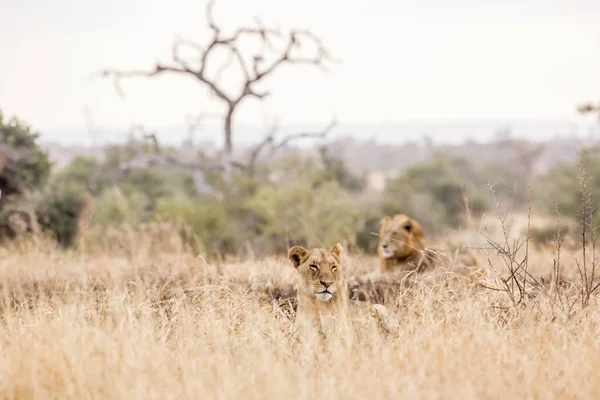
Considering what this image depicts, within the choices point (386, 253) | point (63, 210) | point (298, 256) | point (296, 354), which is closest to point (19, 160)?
point (63, 210)

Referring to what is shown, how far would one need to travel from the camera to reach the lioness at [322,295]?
5.42 m

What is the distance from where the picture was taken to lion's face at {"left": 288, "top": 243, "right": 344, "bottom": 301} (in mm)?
5426

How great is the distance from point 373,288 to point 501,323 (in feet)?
5.72

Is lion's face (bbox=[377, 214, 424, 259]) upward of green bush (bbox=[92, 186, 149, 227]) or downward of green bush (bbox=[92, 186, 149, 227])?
upward

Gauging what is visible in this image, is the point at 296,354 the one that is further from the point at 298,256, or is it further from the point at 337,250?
the point at 337,250

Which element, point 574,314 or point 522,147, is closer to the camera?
point 574,314

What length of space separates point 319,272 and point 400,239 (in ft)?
8.70

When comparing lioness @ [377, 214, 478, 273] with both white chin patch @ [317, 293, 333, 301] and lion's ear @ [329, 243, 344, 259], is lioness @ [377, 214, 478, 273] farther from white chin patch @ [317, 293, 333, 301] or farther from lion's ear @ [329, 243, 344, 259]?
white chin patch @ [317, 293, 333, 301]

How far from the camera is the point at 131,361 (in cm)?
455

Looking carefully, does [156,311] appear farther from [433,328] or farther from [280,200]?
[280,200]

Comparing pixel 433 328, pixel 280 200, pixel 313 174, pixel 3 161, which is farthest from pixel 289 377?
pixel 313 174

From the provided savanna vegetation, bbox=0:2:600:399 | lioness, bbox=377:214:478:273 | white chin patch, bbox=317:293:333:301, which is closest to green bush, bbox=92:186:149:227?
savanna vegetation, bbox=0:2:600:399

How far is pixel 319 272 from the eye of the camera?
5473 mm

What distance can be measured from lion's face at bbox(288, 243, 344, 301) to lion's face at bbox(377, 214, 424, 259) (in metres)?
2.37
